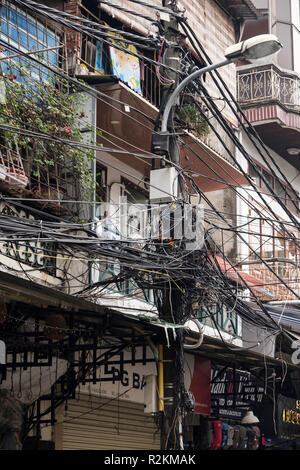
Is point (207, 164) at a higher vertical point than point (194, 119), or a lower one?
lower

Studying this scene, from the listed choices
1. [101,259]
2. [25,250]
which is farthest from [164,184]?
[25,250]

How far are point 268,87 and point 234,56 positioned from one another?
32.9ft

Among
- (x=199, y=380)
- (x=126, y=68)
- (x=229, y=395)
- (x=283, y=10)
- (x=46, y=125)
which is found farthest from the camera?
(x=283, y=10)

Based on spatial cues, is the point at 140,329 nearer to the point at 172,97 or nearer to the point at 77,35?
the point at 172,97

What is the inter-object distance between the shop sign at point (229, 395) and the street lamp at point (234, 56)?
667 centimetres

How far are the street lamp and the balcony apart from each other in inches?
383

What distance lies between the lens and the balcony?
2016cm

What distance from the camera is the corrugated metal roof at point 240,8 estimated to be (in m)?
20.1

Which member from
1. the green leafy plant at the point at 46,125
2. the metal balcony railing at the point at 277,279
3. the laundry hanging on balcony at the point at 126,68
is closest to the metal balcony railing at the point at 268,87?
the metal balcony railing at the point at 277,279

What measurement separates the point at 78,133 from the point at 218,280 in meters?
3.03

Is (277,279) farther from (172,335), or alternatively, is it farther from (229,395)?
(172,335)

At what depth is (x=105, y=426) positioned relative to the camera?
14547mm

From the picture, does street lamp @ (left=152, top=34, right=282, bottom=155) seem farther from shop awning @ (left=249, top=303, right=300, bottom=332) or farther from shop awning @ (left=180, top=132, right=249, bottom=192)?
shop awning @ (left=249, top=303, right=300, bottom=332)
